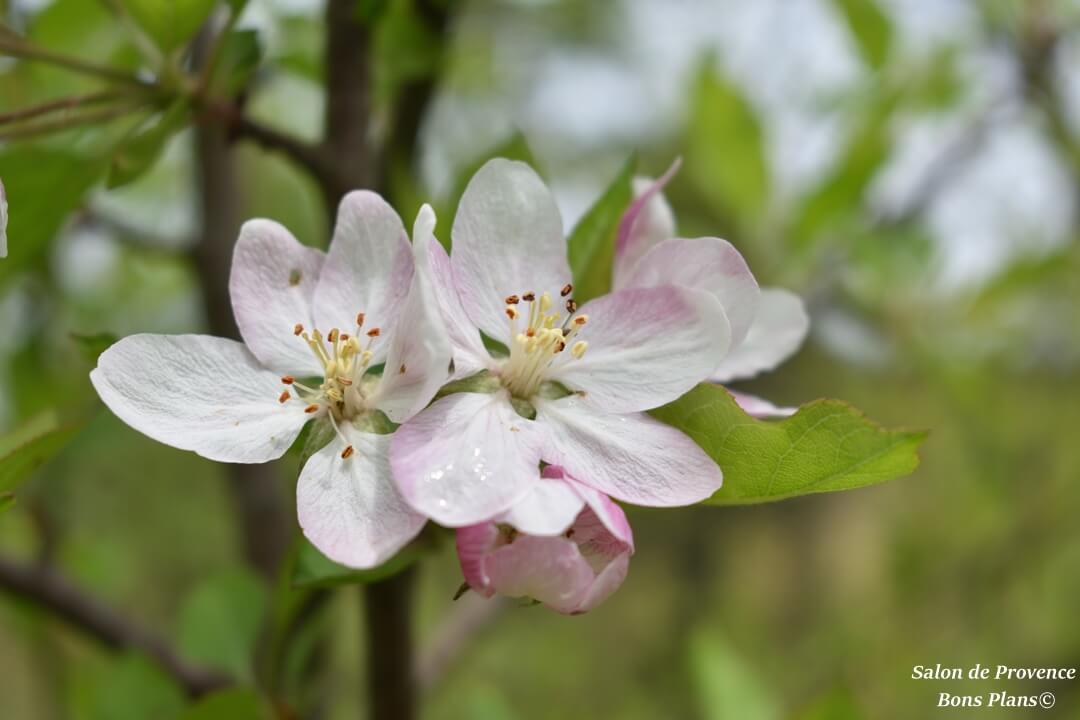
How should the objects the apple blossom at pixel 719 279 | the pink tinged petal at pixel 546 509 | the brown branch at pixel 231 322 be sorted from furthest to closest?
the brown branch at pixel 231 322
the apple blossom at pixel 719 279
the pink tinged petal at pixel 546 509

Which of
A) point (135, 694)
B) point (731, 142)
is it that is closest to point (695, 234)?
point (731, 142)

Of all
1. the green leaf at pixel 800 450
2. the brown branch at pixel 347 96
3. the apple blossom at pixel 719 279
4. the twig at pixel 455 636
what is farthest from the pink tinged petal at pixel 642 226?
the twig at pixel 455 636

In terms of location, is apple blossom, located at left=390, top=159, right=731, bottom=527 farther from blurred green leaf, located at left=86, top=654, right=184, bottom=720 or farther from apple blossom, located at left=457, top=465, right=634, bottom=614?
blurred green leaf, located at left=86, top=654, right=184, bottom=720

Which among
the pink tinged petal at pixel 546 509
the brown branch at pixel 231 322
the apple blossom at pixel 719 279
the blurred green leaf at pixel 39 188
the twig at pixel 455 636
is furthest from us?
the brown branch at pixel 231 322

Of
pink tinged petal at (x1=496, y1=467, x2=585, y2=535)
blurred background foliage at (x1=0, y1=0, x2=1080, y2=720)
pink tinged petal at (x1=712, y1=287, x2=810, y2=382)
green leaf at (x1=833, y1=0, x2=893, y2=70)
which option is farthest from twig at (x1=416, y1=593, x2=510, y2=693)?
green leaf at (x1=833, y1=0, x2=893, y2=70)

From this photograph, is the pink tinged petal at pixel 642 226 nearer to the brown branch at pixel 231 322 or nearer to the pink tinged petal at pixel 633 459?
the pink tinged petal at pixel 633 459

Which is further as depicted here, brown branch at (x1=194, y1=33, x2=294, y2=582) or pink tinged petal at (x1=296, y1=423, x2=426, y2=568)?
brown branch at (x1=194, y1=33, x2=294, y2=582)

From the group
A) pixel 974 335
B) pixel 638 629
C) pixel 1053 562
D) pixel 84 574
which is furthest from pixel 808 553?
pixel 84 574
